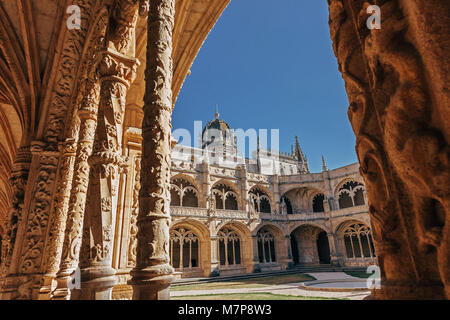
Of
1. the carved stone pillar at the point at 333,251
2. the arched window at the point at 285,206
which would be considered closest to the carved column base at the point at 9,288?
the arched window at the point at 285,206

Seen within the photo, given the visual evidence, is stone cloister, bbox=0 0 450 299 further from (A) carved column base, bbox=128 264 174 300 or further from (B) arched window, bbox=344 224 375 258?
(B) arched window, bbox=344 224 375 258

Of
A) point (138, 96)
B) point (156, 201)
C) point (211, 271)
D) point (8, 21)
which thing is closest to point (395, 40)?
point (156, 201)

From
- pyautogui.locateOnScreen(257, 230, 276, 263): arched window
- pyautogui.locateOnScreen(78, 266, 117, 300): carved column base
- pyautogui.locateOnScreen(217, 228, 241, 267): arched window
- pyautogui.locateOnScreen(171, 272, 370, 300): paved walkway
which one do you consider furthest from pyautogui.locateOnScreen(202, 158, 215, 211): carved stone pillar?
pyautogui.locateOnScreen(78, 266, 117, 300): carved column base

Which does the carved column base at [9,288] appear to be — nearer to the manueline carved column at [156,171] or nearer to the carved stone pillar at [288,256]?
the manueline carved column at [156,171]

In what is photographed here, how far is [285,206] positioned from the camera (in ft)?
78.9

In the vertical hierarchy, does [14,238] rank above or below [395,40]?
below

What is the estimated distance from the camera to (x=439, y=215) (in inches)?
26.2

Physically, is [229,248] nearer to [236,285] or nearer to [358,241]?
[236,285]

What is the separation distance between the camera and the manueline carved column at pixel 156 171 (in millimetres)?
1941

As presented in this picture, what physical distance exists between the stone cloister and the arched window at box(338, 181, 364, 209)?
21127 millimetres

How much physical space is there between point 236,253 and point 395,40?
72.6ft
